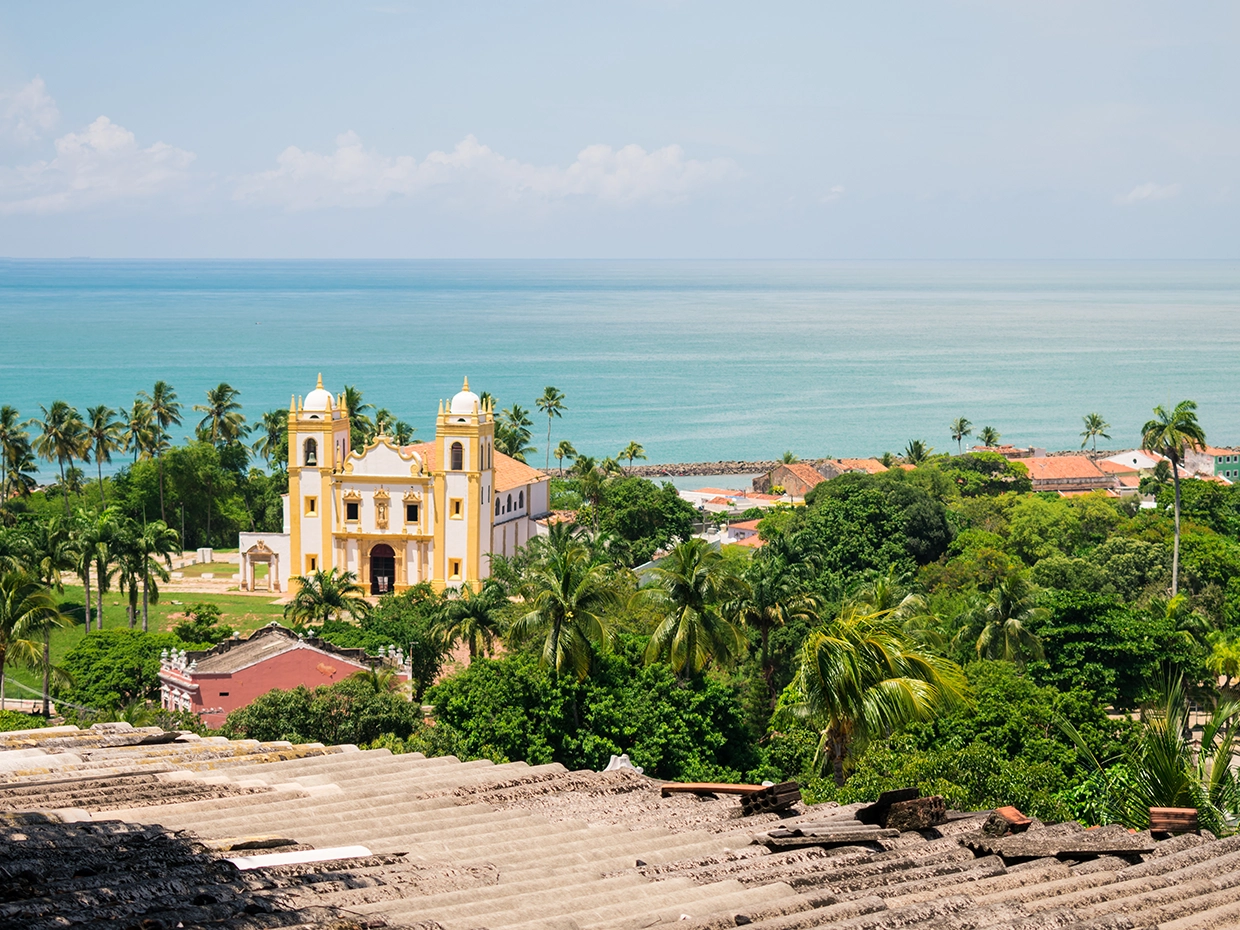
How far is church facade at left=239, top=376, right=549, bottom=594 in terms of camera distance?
58938mm

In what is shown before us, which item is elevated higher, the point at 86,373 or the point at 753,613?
the point at 86,373

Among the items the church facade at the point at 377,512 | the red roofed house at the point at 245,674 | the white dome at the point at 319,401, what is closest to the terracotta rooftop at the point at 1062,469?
the church facade at the point at 377,512

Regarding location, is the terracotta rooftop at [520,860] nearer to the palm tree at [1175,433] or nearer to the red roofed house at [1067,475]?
the palm tree at [1175,433]

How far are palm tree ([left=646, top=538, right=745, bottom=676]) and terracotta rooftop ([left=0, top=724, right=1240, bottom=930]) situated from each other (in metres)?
19.0

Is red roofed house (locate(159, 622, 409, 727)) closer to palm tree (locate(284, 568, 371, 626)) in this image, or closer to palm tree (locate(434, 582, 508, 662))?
palm tree (locate(434, 582, 508, 662))

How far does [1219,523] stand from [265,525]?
44.0m

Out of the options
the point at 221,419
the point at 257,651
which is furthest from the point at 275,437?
the point at 257,651

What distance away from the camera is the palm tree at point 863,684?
19906 mm

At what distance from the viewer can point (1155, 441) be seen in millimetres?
54812

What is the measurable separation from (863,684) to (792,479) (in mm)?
72848

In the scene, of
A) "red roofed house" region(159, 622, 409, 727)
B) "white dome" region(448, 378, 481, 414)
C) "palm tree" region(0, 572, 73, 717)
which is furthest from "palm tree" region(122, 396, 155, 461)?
"palm tree" region(0, 572, 73, 717)

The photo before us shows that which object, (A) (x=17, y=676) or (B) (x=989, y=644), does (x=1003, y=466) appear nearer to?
(B) (x=989, y=644)

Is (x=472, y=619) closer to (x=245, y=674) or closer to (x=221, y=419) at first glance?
(x=245, y=674)

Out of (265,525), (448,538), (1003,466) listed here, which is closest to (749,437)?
(1003,466)
